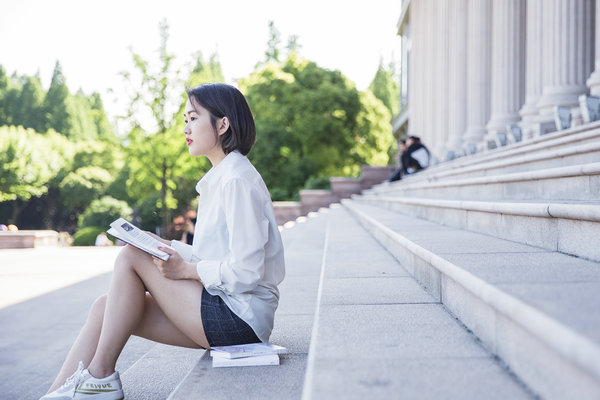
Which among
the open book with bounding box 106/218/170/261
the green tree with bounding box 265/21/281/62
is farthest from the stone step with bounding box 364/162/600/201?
the green tree with bounding box 265/21/281/62

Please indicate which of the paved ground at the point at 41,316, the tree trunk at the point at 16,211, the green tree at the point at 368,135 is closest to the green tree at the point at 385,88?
the green tree at the point at 368,135

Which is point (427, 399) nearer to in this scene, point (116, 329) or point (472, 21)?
point (116, 329)

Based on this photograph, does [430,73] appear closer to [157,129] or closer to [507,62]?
[507,62]

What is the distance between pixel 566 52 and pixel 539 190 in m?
6.39

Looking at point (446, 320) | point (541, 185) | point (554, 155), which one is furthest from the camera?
point (554, 155)

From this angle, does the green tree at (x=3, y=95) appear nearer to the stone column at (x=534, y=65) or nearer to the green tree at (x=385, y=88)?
the green tree at (x=385, y=88)

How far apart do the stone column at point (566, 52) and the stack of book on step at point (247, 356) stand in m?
8.43

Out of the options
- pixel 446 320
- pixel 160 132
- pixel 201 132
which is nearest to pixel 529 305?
pixel 446 320

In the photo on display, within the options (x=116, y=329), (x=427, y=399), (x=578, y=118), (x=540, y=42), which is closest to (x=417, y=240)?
(x=116, y=329)

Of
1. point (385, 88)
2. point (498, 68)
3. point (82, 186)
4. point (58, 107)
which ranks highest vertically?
point (385, 88)

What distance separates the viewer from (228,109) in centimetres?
330

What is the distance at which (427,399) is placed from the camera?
1.71 m

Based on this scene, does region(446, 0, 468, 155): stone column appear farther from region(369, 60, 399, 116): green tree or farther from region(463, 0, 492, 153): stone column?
A: region(369, 60, 399, 116): green tree

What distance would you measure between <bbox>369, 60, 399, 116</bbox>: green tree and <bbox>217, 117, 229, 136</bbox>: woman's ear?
60.9 metres
